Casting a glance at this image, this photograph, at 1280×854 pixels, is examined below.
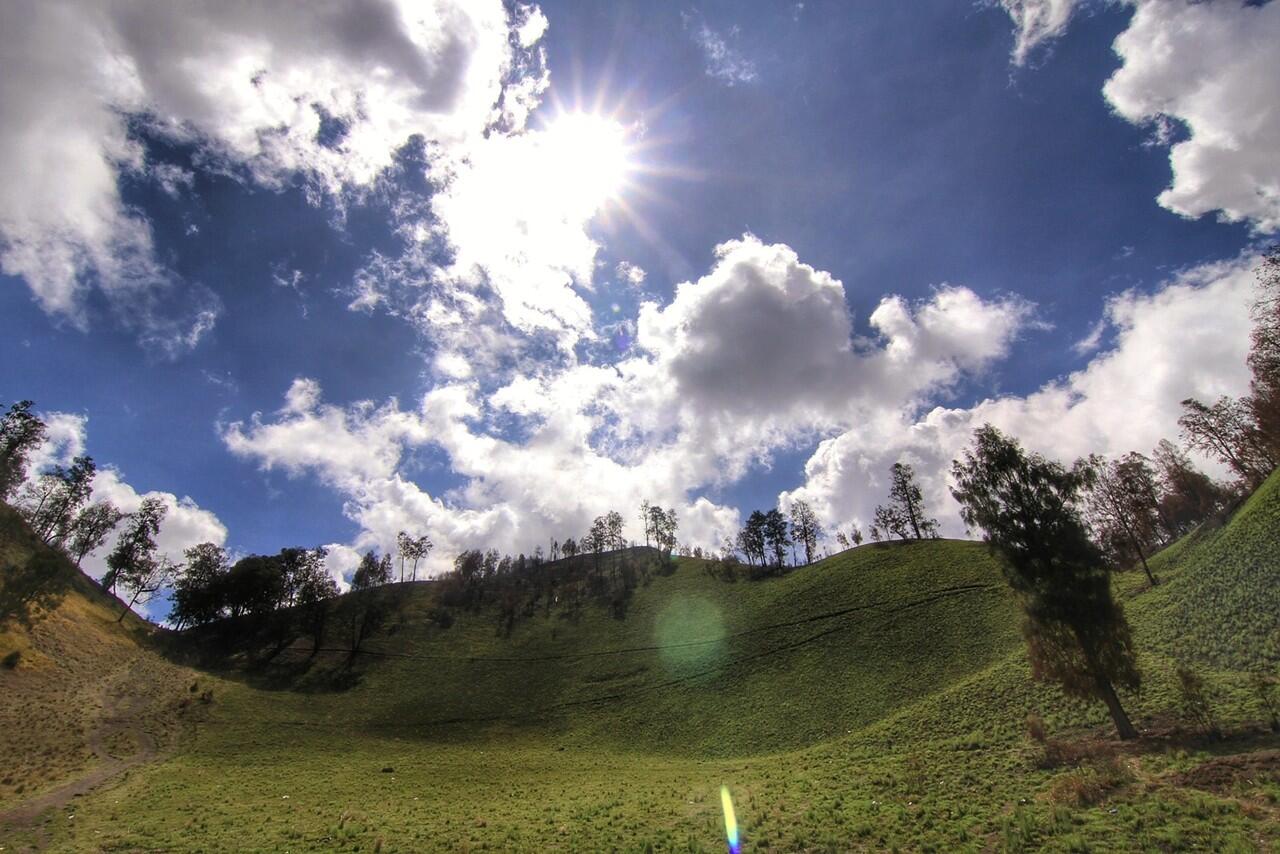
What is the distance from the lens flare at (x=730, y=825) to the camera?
20.3 meters

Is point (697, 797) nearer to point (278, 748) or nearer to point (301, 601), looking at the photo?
point (278, 748)

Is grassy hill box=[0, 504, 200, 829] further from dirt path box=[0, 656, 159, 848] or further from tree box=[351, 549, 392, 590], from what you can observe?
tree box=[351, 549, 392, 590]

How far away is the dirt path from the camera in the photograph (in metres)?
26.7

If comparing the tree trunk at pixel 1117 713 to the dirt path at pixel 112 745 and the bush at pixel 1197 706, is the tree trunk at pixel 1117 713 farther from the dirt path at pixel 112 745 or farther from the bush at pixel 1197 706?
the dirt path at pixel 112 745

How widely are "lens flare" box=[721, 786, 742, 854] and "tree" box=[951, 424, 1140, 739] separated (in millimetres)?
19478

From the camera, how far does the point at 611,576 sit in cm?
12794

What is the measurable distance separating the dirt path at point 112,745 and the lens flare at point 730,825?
2835cm

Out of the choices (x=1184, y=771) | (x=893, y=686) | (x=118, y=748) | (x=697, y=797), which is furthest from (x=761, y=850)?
(x=118, y=748)

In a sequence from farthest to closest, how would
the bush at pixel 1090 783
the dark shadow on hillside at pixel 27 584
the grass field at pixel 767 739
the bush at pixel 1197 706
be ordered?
the dark shadow on hillside at pixel 27 584
the bush at pixel 1197 706
the grass field at pixel 767 739
the bush at pixel 1090 783

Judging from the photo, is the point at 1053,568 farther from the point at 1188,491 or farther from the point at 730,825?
the point at 1188,491

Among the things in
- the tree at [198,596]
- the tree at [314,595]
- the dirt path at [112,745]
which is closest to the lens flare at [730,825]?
the dirt path at [112,745]

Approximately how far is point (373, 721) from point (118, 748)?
26.8m

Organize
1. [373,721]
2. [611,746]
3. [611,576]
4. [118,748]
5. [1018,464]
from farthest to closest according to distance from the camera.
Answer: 1. [611,576]
2. [373,721]
3. [611,746]
4. [118,748]
5. [1018,464]

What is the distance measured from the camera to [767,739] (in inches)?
1928
